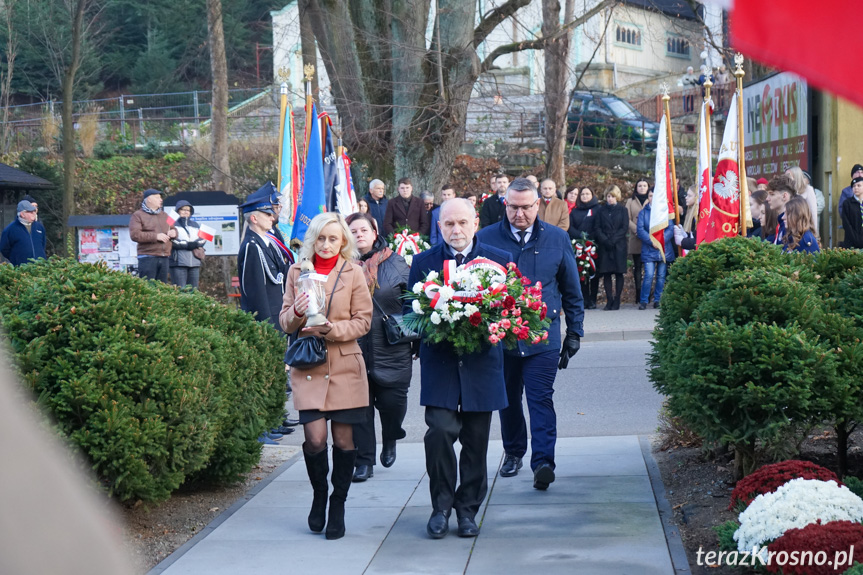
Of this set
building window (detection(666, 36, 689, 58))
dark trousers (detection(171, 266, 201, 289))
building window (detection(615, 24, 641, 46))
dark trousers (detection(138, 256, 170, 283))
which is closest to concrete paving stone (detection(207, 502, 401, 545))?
dark trousers (detection(138, 256, 170, 283))

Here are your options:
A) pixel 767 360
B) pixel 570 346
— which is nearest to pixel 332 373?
pixel 570 346

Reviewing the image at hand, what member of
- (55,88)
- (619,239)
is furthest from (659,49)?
(619,239)

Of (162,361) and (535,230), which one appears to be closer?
(162,361)

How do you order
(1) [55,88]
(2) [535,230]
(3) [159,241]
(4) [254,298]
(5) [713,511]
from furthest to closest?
(1) [55,88]
(3) [159,241]
(4) [254,298]
(2) [535,230]
(5) [713,511]

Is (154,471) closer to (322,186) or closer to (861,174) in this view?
(322,186)

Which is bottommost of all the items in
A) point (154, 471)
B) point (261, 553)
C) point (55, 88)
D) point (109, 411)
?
point (261, 553)

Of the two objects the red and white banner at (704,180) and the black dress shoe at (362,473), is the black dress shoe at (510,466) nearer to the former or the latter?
the black dress shoe at (362,473)

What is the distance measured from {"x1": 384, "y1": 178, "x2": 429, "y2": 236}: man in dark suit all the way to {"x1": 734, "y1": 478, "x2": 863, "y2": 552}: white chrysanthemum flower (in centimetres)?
1250

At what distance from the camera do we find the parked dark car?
3152 cm

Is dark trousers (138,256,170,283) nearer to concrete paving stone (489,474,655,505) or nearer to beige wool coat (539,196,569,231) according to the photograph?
beige wool coat (539,196,569,231)

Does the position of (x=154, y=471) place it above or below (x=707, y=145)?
below

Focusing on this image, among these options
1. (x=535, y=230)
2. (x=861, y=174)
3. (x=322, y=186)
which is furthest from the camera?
(x=861, y=174)

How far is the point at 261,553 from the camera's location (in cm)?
600

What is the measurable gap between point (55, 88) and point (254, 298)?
43.3m
